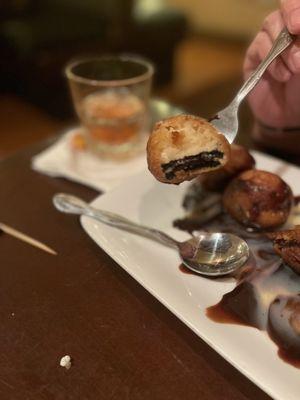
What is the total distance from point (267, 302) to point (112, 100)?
63 centimetres

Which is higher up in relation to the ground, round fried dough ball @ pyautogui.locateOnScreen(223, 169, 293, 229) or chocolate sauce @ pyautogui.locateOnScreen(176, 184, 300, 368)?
round fried dough ball @ pyautogui.locateOnScreen(223, 169, 293, 229)

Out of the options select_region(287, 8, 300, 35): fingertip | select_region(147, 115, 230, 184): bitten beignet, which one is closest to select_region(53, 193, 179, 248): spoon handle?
select_region(147, 115, 230, 184): bitten beignet

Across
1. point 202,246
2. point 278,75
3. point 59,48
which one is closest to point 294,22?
point 278,75

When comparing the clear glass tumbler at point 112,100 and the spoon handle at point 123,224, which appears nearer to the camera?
the spoon handle at point 123,224

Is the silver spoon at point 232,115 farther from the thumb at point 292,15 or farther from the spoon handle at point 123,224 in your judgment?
the spoon handle at point 123,224

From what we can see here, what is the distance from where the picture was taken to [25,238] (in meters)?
0.80

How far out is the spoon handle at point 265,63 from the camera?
2.22 feet

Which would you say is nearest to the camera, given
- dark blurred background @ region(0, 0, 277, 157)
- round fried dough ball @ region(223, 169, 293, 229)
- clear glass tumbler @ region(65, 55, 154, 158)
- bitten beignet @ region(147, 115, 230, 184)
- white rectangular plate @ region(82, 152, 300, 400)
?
white rectangular plate @ region(82, 152, 300, 400)

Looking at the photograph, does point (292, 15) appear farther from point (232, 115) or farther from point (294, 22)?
point (232, 115)

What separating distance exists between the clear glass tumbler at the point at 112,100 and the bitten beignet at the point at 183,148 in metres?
0.40

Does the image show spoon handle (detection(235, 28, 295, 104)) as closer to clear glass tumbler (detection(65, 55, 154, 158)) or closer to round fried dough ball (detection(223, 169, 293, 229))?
A: round fried dough ball (detection(223, 169, 293, 229))

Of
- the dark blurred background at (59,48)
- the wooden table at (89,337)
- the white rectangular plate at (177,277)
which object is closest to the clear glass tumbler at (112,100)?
the white rectangular plate at (177,277)

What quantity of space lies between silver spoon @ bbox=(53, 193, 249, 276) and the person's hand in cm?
28

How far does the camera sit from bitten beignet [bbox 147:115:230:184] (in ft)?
2.16
